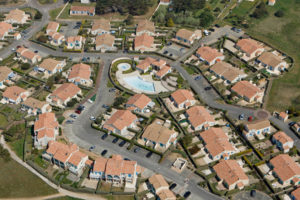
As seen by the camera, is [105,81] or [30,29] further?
[30,29]

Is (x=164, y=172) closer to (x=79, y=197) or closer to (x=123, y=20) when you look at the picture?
(x=79, y=197)

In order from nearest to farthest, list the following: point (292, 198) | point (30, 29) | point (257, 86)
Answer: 1. point (292, 198)
2. point (257, 86)
3. point (30, 29)

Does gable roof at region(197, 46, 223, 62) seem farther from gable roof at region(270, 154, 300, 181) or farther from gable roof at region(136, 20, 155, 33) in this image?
gable roof at region(270, 154, 300, 181)

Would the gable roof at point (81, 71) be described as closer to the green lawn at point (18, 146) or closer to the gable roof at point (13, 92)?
the gable roof at point (13, 92)

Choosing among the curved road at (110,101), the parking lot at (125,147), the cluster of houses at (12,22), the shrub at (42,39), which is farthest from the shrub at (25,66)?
the parking lot at (125,147)

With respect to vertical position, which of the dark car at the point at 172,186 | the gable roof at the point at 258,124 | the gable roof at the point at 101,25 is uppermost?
the gable roof at the point at 258,124

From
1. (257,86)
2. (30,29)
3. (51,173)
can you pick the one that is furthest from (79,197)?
(30,29)

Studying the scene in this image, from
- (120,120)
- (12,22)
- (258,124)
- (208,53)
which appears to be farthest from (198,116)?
(12,22)
